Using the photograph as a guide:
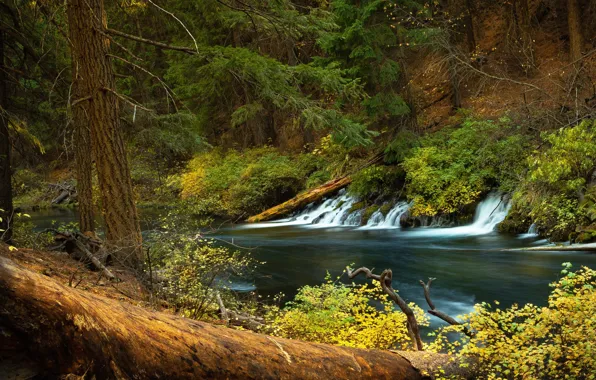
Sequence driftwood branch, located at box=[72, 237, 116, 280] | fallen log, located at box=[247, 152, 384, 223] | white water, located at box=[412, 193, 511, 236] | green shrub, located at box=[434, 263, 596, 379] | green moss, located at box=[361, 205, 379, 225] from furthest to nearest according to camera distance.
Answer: fallen log, located at box=[247, 152, 384, 223] < green moss, located at box=[361, 205, 379, 225] < white water, located at box=[412, 193, 511, 236] < driftwood branch, located at box=[72, 237, 116, 280] < green shrub, located at box=[434, 263, 596, 379]

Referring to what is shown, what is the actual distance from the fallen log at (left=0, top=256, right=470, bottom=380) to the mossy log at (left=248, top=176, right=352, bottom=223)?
16.3 m

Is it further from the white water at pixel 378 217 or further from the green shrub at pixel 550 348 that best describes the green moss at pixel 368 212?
the green shrub at pixel 550 348

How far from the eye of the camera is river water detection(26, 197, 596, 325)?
838cm

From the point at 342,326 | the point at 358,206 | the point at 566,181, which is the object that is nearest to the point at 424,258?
the point at 566,181

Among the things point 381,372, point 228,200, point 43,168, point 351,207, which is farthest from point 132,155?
point 381,372

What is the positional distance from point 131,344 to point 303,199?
17437 mm

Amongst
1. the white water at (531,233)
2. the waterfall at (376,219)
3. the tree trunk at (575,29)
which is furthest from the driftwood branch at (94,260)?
the tree trunk at (575,29)

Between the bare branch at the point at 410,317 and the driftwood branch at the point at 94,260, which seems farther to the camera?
the driftwood branch at the point at 94,260

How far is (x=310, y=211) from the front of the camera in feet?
63.3

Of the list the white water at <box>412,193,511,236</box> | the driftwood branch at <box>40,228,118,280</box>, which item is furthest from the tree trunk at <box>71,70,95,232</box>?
the white water at <box>412,193,511,236</box>

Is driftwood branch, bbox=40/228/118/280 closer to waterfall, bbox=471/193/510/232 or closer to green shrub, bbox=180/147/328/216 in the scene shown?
waterfall, bbox=471/193/510/232

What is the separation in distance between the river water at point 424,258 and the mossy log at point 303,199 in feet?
7.77

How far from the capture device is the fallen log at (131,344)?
1809 millimetres

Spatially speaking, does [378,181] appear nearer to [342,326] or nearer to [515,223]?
[515,223]
